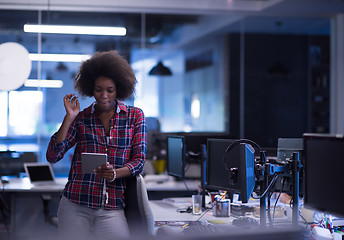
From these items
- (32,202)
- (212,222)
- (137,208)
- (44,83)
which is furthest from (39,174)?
(44,83)

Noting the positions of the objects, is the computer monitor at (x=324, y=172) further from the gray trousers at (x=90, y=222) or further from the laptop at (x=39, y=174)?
the laptop at (x=39, y=174)

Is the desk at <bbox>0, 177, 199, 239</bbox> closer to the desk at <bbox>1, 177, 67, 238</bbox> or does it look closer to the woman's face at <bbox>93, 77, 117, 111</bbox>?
the desk at <bbox>1, 177, 67, 238</bbox>

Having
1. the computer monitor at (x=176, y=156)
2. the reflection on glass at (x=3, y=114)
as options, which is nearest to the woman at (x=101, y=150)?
the computer monitor at (x=176, y=156)

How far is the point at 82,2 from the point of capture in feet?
23.5

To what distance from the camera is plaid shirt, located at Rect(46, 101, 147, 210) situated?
2.49 metres

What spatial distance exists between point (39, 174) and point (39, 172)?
0.02 m

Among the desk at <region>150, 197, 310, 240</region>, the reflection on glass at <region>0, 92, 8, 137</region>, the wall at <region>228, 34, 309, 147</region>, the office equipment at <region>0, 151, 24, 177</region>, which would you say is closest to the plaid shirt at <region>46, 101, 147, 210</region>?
the desk at <region>150, 197, 310, 240</region>

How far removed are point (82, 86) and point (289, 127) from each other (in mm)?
6157

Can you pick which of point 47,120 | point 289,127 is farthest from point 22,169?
point 289,127

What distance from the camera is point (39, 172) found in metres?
4.84

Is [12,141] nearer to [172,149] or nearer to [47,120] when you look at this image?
[47,120]

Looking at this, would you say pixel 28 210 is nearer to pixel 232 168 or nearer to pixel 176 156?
pixel 176 156

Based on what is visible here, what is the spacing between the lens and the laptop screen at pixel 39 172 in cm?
479

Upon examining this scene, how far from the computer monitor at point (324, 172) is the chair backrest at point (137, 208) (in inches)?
32.0
